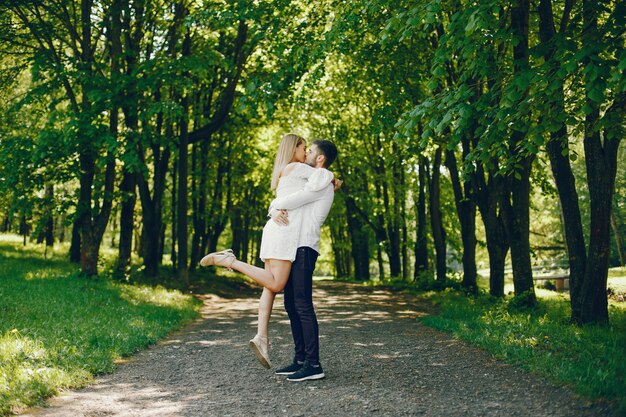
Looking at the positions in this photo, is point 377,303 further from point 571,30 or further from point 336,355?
point 571,30

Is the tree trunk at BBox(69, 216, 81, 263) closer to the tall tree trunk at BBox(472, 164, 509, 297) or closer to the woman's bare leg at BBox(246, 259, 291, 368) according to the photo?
Answer: the tall tree trunk at BBox(472, 164, 509, 297)

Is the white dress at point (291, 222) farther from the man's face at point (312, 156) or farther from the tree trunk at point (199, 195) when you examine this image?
the tree trunk at point (199, 195)

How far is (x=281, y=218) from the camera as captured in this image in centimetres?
610

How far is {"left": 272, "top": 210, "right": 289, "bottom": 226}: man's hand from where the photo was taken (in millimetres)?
6094

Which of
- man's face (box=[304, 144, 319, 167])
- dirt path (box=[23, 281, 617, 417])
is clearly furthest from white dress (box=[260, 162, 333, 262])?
dirt path (box=[23, 281, 617, 417])

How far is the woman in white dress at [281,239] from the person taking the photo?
20.1ft

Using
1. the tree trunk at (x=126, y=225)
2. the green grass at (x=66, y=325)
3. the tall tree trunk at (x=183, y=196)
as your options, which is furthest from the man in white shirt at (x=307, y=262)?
the tall tree trunk at (x=183, y=196)

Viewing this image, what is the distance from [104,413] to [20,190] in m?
11.7

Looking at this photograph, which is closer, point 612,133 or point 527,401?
point 527,401

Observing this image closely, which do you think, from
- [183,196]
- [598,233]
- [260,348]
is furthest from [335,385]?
[183,196]

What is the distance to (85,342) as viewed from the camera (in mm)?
7633

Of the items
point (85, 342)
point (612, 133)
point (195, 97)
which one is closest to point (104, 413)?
point (85, 342)

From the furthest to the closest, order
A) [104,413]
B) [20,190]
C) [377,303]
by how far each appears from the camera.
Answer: [377,303], [20,190], [104,413]

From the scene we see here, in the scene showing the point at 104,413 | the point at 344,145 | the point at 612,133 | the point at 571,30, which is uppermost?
the point at 344,145
